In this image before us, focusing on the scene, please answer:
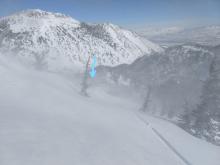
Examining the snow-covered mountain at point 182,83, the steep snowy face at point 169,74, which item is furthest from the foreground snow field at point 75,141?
the steep snowy face at point 169,74

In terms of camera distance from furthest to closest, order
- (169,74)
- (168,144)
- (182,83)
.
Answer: (169,74) → (182,83) → (168,144)

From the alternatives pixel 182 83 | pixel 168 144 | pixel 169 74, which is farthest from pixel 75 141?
pixel 169 74

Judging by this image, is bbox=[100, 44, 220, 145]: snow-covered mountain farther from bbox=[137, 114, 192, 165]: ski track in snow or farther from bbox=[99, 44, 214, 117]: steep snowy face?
bbox=[137, 114, 192, 165]: ski track in snow

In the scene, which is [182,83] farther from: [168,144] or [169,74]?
[168,144]

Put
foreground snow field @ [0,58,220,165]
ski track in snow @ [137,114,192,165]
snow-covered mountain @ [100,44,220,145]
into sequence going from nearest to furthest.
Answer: foreground snow field @ [0,58,220,165] < ski track in snow @ [137,114,192,165] < snow-covered mountain @ [100,44,220,145]

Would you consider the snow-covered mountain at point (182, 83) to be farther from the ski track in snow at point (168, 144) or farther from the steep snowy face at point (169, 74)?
the ski track in snow at point (168, 144)

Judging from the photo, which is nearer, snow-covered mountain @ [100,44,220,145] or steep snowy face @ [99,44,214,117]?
snow-covered mountain @ [100,44,220,145]

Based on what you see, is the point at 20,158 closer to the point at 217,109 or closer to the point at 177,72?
the point at 217,109

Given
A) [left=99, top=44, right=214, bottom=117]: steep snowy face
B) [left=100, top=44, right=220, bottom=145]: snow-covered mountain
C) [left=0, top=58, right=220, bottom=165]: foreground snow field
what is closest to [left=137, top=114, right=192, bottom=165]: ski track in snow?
[left=0, top=58, right=220, bottom=165]: foreground snow field

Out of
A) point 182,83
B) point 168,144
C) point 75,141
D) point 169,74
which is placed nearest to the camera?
point 75,141

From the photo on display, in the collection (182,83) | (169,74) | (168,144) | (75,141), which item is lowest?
(182,83)

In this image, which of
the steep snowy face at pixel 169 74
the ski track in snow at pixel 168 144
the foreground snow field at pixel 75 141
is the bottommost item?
the steep snowy face at pixel 169 74

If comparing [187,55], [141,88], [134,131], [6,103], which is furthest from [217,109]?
[187,55]
